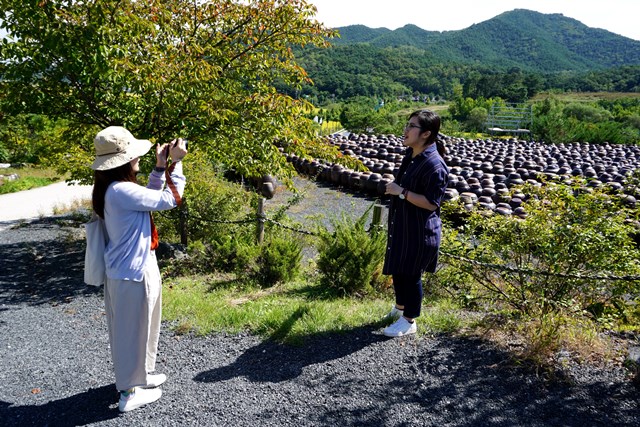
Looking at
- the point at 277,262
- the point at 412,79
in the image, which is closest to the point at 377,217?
the point at 277,262

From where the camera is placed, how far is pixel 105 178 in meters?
A: 2.97

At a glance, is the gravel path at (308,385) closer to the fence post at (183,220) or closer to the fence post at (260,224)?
the fence post at (260,224)

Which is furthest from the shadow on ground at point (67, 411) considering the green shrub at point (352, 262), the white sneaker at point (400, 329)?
the green shrub at point (352, 262)

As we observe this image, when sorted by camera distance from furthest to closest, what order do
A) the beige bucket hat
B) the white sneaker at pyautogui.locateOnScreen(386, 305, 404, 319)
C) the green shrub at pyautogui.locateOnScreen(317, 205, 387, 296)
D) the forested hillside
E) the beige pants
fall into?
the forested hillside, the green shrub at pyautogui.locateOnScreen(317, 205, 387, 296), the white sneaker at pyautogui.locateOnScreen(386, 305, 404, 319), the beige pants, the beige bucket hat

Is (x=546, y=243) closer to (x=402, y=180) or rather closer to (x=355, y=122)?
(x=402, y=180)

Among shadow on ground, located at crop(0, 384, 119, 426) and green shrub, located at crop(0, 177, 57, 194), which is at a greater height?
shadow on ground, located at crop(0, 384, 119, 426)

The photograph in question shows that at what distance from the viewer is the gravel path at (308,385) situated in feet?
10.4

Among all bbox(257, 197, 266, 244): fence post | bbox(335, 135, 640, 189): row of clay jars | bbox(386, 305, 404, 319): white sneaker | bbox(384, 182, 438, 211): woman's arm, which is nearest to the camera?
→ bbox(384, 182, 438, 211): woman's arm

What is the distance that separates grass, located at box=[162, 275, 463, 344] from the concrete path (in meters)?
6.83

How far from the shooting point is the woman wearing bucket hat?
293 cm

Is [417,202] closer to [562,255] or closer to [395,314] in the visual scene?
[395,314]

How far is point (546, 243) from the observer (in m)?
4.08

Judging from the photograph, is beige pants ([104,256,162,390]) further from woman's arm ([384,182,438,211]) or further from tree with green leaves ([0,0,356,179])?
tree with green leaves ([0,0,356,179])

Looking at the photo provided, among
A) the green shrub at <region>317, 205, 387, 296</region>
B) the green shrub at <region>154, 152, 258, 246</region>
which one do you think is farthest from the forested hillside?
the green shrub at <region>317, 205, 387, 296</region>
